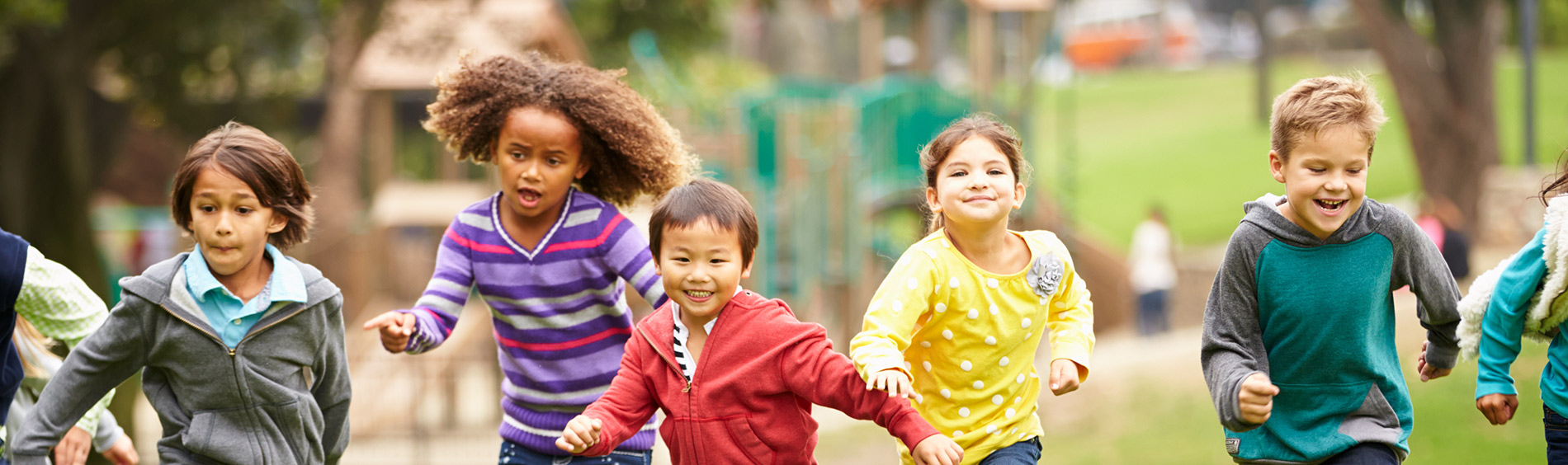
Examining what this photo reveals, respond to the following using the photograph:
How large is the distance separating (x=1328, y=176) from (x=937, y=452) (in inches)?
48.0

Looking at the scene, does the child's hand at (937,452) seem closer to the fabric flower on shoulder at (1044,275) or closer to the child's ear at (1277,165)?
the fabric flower on shoulder at (1044,275)

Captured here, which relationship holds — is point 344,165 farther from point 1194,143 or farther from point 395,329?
point 1194,143

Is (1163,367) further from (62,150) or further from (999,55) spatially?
Answer: (62,150)

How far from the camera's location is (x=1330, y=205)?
126 inches

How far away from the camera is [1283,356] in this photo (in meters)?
3.25

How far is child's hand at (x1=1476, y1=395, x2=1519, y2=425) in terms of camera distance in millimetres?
3271

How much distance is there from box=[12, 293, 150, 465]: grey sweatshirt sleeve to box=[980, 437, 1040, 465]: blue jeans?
85.3 inches

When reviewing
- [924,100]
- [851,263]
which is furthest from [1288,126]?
[924,100]

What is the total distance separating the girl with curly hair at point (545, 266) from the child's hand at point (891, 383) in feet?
2.89

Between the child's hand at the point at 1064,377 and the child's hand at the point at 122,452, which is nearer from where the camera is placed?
the child's hand at the point at 1064,377

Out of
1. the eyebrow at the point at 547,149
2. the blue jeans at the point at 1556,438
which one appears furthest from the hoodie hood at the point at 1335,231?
the eyebrow at the point at 547,149

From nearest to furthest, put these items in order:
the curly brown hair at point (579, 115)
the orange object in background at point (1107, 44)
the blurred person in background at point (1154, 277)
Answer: the curly brown hair at point (579, 115) → the blurred person in background at point (1154, 277) → the orange object in background at point (1107, 44)

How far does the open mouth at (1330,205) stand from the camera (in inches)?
125

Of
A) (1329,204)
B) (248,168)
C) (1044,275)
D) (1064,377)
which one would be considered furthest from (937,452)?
(248,168)
